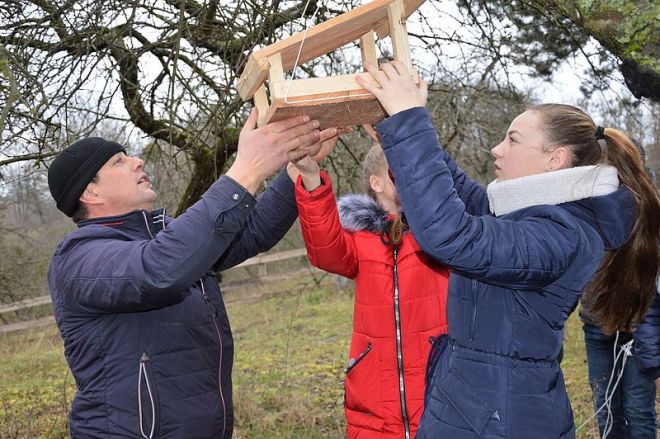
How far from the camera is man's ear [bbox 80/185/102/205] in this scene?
2.12 metres

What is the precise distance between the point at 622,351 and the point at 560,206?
207cm

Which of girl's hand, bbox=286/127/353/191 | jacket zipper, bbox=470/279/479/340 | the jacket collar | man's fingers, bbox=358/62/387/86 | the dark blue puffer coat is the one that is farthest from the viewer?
girl's hand, bbox=286/127/353/191

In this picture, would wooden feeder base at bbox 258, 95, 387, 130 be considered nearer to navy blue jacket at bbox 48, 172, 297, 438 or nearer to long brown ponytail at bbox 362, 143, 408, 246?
navy blue jacket at bbox 48, 172, 297, 438

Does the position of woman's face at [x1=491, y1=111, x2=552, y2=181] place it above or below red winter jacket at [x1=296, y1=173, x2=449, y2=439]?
above

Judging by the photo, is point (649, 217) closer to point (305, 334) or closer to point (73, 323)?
point (73, 323)

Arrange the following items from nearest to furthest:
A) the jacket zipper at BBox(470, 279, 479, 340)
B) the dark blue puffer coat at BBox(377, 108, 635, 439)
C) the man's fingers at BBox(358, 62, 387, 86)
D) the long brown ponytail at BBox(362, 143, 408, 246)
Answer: the dark blue puffer coat at BBox(377, 108, 635, 439), the man's fingers at BBox(358, 62, 387, 86), the jacket zipper at BBox(470, 279, 479, 340), the long brown ponytail at BBox(362, 143, 408, 246)

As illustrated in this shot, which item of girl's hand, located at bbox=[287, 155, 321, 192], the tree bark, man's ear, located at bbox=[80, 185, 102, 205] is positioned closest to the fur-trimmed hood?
girl's hand, located at bbox=[287, 155, 321, 192]

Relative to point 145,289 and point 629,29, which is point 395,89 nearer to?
point 145,289

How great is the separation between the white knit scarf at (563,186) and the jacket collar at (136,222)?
123 centimetres

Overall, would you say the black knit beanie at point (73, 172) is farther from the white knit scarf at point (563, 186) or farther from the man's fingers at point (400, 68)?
the white knit scarf at point (563, 186)

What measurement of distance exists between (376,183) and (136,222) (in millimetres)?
1089

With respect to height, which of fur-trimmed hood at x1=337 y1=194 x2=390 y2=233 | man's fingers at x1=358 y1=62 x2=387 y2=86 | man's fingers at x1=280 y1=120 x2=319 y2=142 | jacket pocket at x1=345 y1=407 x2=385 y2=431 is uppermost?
man's fingers at x1=358 y1=62 x2=387 y2=86

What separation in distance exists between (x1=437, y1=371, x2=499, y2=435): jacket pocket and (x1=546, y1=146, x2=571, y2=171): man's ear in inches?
26.5

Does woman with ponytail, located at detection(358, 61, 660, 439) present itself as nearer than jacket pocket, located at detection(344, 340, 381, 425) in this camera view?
Yes
